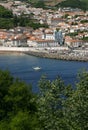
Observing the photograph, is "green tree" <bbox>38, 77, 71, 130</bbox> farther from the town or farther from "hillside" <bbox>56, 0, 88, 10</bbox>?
"hillside" <bbox>56, 0, 88, 10</bbox>

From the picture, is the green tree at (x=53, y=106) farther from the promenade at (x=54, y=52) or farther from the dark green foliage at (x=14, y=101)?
the promenade at (x=54, y=52)

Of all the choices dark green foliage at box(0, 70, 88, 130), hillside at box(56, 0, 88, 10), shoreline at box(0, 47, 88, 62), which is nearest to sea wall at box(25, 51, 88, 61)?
shoreline at box(0, 47, 88, 62)

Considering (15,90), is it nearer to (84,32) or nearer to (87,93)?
(87,93)

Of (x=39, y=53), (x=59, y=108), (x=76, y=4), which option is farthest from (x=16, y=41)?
(x=59, y=108)

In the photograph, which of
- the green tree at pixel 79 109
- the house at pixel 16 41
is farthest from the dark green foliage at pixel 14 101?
the house at pixel 16 41

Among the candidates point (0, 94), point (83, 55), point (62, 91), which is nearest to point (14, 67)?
point (83, 55)
